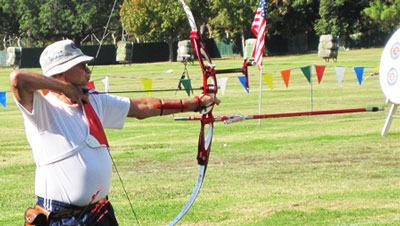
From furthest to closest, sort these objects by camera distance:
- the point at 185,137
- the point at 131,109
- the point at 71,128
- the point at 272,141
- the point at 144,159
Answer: the point at 185,137
the point at 272,141
the point at 144,159
the point at 131,109
the point at 71,128

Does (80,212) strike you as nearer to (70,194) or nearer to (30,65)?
(70,194)

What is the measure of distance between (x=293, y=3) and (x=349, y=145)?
A: 60.4 m

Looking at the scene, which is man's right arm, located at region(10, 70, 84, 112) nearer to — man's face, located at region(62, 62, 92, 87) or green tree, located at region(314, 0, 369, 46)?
man's face, located at region(62, 62, 92, 87)

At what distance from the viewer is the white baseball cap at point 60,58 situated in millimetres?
4355

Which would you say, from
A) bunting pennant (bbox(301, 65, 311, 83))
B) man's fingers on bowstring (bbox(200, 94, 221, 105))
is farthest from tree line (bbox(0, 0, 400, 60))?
man's fingers on bowstring (bbox(200, 94, 221, 105))

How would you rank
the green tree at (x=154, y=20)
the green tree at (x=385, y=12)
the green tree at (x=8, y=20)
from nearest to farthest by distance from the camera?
1. the green tree at (x=154, y=20)
2. the green tree at (x=385, y=12)
3. the green tree at (x=8, y=20)

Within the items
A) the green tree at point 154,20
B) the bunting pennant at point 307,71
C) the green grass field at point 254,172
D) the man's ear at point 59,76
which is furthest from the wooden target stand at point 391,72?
the green tree at point 154,20

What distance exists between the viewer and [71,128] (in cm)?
433

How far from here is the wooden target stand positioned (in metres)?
13.8

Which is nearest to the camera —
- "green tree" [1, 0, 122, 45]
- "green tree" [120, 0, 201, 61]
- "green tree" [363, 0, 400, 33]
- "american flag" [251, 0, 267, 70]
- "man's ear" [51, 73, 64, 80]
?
"man's ear" [51, 73, 64, 80]

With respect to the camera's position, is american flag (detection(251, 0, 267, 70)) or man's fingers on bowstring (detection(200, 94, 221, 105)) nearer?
man's fingers on bowstring (detection(200, 94, 221, 105))

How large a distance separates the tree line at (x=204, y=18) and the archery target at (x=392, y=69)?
48.6m

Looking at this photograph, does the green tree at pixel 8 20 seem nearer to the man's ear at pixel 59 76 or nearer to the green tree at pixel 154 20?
the green tree at pixel 154 20

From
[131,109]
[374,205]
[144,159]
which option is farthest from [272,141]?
[131,109]
